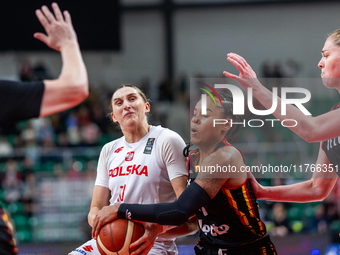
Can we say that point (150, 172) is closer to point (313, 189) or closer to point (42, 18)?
point (313, 189)

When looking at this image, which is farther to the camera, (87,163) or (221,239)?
(87,163)

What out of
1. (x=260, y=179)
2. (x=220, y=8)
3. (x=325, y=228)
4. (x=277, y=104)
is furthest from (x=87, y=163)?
(x=220, y=8)

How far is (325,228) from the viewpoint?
26.3 feet

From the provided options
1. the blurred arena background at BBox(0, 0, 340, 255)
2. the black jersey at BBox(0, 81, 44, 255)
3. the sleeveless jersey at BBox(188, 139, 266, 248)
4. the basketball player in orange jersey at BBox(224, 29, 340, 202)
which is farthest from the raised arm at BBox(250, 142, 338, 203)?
the black jersey at BBox(0, 81, 44, 255)

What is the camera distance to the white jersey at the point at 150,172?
136 inches

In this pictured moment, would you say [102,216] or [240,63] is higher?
[240,63]

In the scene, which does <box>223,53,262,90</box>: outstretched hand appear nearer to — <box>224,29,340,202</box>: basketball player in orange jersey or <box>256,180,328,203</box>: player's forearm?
<box>224,29,340,202</box>: basketball player in orange jersey

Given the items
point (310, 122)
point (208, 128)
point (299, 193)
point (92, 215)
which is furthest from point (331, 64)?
point (92, 215)

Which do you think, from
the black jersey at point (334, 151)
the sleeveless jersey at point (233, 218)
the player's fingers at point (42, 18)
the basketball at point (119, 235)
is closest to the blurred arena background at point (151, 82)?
the sleeveless jersey at point (233, 218)

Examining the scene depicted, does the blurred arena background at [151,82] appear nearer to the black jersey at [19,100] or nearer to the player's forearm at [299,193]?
the player's forearm at [299,193]

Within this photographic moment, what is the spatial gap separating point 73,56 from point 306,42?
15401 mm

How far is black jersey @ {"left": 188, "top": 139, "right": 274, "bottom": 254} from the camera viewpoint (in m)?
2.99

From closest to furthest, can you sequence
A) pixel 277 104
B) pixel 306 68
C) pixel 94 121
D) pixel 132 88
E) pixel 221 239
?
pixel 277 104 → pixel 221 239 → pixel 132 88 → pixel 94 121 → pixel 306 68

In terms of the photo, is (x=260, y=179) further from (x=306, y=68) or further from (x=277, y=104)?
(x=306, y=68)
